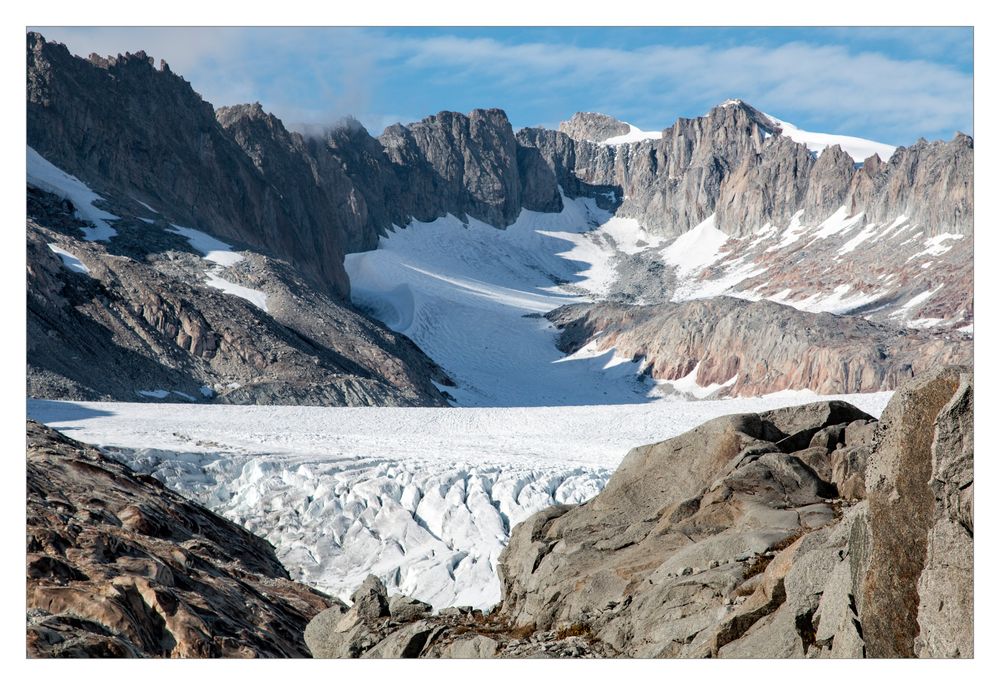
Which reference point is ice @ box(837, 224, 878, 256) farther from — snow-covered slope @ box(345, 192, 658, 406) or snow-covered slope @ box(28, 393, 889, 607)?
snow-covered slope @ box(28, 393, 889, 607)

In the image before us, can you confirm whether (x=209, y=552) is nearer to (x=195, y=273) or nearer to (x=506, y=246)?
(x=195, y=273)

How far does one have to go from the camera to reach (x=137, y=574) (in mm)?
12945

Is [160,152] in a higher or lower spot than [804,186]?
lower

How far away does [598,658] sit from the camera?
986 cm

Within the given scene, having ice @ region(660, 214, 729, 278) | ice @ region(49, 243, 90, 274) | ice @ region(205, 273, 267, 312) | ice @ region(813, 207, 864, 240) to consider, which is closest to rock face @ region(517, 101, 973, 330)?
ice @ region(813, 207, 864, 240)

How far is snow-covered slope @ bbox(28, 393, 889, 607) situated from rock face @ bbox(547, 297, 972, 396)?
193ft

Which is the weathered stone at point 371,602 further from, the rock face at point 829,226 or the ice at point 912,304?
the ice at point 912,304

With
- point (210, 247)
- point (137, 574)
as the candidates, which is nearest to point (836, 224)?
point (210, 247)

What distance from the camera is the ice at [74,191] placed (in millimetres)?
73312

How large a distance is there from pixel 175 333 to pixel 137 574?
51096mm

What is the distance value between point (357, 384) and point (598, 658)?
181 ft

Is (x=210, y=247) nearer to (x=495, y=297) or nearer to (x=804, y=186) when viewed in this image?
(x=495, y=297)

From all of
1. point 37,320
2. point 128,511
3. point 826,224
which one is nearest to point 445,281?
point 826,224

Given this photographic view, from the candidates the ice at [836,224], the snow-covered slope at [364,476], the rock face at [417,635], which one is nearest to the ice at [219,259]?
the snow-covered slope at [364,476]
